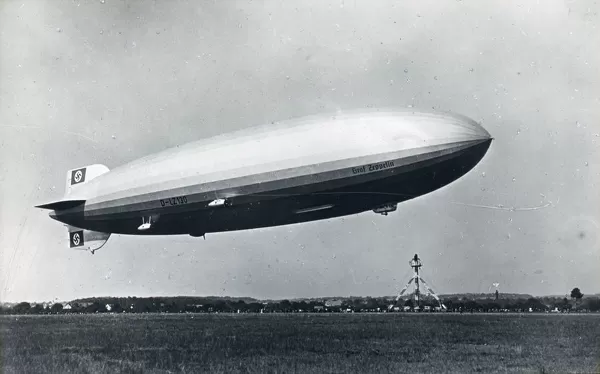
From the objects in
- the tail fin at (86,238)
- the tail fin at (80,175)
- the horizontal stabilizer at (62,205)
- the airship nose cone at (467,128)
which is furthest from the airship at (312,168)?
the tail fin at (86,238)

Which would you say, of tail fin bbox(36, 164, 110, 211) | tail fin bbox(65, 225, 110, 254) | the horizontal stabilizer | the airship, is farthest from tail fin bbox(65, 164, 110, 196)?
→ the airship

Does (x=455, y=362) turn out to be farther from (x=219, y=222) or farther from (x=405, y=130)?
(x=219, y=222)

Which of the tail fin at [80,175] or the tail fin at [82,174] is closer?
the tail fin at [80,175]

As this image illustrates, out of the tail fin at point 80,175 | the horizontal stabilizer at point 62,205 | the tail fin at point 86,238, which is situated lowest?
the tail fin at point 86,238

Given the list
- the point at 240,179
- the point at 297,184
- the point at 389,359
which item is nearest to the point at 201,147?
the point at 240,179

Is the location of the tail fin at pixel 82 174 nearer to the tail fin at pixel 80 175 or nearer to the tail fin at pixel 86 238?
the tail fin at pixel 80 175

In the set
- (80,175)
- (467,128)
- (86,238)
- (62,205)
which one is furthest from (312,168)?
(86,238)

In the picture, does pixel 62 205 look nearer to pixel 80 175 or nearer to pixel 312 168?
pixel 80 175
